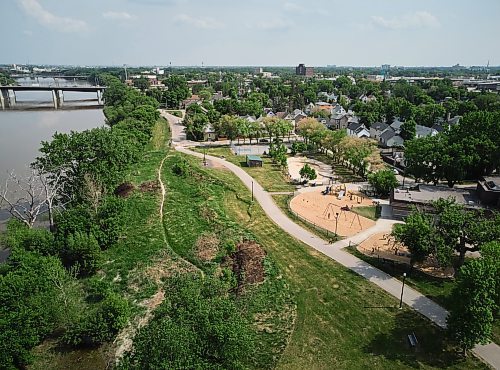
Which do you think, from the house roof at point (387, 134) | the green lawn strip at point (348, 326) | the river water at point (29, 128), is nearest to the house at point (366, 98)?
the house roof at point (387, 134)

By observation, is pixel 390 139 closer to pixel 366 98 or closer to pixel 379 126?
pixel 379 126

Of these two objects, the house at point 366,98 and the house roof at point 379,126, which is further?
the house at point 366,98

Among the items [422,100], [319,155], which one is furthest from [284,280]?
[422,100]

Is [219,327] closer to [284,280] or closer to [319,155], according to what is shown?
[284,280]

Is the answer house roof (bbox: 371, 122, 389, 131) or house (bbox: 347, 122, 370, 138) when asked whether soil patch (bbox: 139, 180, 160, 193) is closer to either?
house (bbox: 347, 122, 370, 138)

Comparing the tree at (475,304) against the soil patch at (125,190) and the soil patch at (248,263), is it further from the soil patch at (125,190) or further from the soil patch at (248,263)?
the soil patch at (125,190)

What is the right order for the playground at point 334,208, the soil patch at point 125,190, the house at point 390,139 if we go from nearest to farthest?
the playground at point 334,208 → the soil patch at point 125,190 → the house at point 390,139

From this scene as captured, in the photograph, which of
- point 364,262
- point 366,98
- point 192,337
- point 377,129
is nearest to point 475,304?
point 364,262

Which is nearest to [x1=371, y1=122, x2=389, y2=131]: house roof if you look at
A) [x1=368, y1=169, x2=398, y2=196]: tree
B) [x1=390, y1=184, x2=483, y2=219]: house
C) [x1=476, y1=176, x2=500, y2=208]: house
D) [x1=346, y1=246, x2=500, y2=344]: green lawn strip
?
[x1=368, y1=169, x2=398, y2=196]: tree
